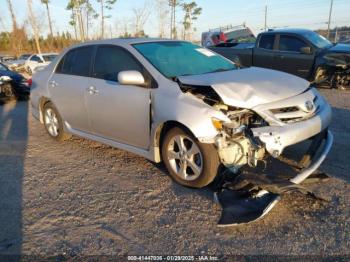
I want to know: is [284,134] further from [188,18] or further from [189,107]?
[188,18]

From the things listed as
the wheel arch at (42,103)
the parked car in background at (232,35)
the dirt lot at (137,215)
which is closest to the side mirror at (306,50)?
the dirt lot at (137,215)

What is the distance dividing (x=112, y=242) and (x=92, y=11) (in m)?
42.6

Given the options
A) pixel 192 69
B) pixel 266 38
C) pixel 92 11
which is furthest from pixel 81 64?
pixel 92 11

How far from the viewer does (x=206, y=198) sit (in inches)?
143

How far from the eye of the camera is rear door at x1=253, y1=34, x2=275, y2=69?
34.4 feet

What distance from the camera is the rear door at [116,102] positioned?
163 inches

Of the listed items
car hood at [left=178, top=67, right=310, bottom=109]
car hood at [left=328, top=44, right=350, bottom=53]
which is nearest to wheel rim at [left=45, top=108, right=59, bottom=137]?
car hood at [left=178, top=67, right=310, bottom=109]

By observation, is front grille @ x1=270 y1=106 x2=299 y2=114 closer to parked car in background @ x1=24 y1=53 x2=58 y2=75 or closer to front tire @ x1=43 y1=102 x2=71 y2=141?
front tire @ x1=43 y1=102 x2=71 y2=141

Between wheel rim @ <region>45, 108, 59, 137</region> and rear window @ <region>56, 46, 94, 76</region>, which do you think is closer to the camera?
rear window @ <region>56, 46, 94, 76</region>

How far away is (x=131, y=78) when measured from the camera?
3.98 m

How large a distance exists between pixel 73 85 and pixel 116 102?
1.16 meters

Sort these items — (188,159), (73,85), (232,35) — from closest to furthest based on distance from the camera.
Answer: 1. (188,159)
2. (73,85)
3. (232,35)

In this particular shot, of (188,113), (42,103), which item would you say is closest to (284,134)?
(188,113)

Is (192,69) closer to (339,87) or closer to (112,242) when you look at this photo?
(112,242)
